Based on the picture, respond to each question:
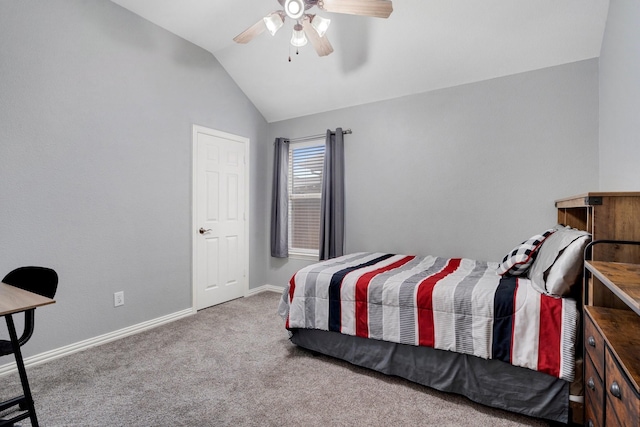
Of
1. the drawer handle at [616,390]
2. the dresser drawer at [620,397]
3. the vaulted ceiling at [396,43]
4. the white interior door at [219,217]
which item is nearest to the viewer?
the dresser drawer at [620,397]

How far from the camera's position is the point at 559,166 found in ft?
8.78

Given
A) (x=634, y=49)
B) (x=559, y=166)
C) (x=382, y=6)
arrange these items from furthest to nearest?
(x=559, y=166), (x=382, y=6), (x=634, y=49)

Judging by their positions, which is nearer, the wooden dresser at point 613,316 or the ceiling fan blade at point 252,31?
the wooden dresser at point 613,316

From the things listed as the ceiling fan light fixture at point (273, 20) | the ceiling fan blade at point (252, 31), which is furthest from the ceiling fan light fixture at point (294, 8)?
the ceiling fan blade at point (252, 31)

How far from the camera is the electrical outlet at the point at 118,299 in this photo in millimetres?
2714

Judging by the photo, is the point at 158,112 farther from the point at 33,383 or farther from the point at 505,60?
the point at 505,60

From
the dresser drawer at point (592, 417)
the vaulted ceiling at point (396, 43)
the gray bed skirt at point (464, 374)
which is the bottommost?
the gray bed skirt at point (464, 374)

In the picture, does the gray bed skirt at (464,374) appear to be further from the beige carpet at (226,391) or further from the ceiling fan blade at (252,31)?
the ceiling fan blade at (252,31)

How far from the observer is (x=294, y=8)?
2.01 m

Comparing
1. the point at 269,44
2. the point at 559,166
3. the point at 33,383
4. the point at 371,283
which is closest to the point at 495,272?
the point at 371,283

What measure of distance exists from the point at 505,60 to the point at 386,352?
2688 millimetres

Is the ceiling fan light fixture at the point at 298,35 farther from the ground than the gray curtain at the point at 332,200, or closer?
farther from the ground

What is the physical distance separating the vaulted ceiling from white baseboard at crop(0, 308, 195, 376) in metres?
2.79

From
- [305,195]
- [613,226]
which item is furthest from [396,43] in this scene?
[613,226]
